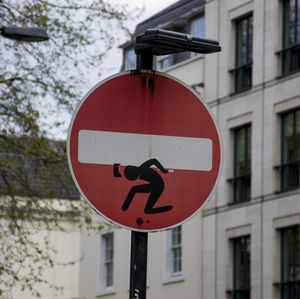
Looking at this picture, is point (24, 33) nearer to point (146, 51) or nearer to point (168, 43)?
point (146, 51)

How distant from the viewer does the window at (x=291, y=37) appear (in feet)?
107

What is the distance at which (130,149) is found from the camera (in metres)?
4.41

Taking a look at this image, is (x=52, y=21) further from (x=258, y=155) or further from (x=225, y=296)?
(x=225, y=296)

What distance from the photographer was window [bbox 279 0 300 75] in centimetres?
3275

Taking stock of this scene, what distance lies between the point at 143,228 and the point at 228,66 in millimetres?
32392

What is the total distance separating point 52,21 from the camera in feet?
71.3

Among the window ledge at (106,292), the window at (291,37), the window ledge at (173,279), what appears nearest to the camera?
the window at (291,37)

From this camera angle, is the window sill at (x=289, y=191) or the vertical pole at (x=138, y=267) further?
the window sill at (x=289, y=191)

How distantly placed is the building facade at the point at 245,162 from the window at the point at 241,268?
3 centimetres

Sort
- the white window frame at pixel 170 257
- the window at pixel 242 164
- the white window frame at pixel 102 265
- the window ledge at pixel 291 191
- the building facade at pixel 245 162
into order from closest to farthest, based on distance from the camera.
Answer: the window ledge at pixel 291 191, the building facade at pixel 245 162, the window at pixel 242 164, the white window frame at pixel 170 257, the white window frame at pixel 102 265

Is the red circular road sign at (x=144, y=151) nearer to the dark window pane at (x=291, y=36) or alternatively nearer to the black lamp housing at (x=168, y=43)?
the black lamp housing at (x=168, y=43)

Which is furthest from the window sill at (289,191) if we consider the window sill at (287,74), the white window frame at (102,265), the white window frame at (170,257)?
the white window frame at (102,265)

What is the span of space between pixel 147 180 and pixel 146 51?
0.57 m

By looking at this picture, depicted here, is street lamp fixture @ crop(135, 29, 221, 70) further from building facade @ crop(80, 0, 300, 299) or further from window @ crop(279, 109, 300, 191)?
window @ crop(279, 109, 300, 191)
